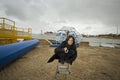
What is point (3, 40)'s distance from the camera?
6375 mm

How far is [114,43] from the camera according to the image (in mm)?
18203

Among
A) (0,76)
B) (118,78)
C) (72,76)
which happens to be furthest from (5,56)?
(118,78)

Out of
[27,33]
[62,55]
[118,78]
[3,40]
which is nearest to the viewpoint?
[62,55]

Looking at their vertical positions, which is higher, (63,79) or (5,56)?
(5,56)

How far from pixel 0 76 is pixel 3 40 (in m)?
3.41

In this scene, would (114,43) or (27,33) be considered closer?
(27,33)

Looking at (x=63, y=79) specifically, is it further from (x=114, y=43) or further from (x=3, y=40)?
(x=114, y=43)

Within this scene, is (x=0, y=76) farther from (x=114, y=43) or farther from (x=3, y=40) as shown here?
(x=114, y=43)

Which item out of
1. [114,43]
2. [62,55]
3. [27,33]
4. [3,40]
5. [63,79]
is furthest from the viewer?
[114,43]

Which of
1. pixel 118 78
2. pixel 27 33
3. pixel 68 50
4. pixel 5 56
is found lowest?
pixel 118 78

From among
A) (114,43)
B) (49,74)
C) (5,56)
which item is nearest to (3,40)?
(5,56)

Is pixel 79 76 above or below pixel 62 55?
below

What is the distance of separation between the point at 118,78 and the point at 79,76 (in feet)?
4.68

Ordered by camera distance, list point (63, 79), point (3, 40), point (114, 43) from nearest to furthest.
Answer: point (63, 79) < point (3, 40) < point (114, 43)
